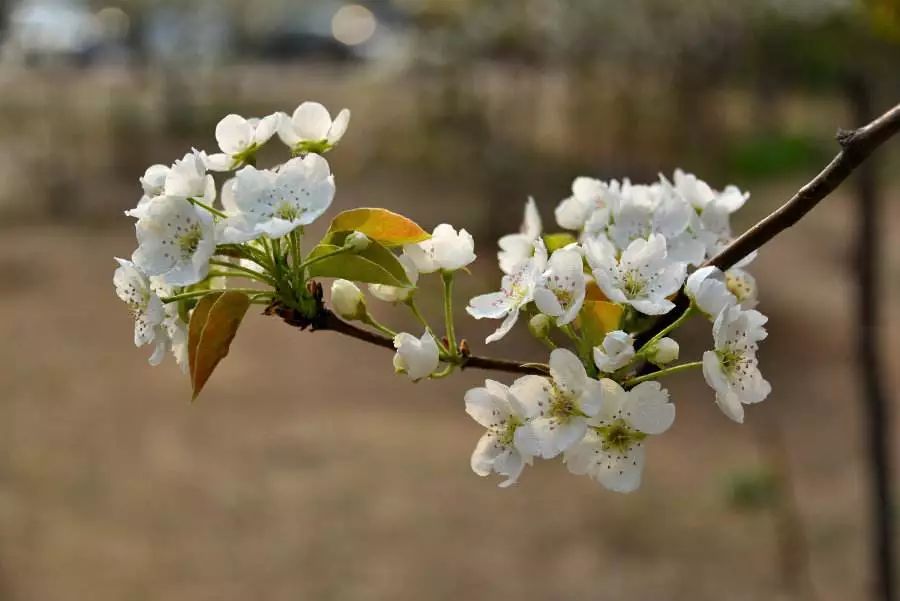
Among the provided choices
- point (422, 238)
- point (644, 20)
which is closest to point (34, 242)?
point (644, 20)

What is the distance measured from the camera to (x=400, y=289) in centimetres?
56

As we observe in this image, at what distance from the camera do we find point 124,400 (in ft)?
13.9

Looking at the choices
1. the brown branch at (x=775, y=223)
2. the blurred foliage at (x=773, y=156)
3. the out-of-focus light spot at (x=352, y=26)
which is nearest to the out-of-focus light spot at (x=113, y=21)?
the out-of-focus light spot at (x=352, y=26)

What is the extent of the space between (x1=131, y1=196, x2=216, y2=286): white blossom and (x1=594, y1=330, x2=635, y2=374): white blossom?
0.20 metres

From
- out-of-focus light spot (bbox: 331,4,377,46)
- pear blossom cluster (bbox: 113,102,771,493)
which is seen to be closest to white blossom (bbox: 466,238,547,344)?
pear blossom cluster (bbox: 113,102,771,493)

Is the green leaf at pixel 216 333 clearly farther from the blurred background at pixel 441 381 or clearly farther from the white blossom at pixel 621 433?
the blurred background at pixel 441 381

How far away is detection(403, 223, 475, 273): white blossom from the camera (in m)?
0.54

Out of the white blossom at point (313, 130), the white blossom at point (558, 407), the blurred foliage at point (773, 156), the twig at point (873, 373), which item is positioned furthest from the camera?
the blurred foliage at point (773, 156)

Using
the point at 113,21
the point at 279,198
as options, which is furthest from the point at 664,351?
the point at 113,21

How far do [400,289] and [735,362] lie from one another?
0.19 m

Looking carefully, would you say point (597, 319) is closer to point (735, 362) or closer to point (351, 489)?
point (735, 362)

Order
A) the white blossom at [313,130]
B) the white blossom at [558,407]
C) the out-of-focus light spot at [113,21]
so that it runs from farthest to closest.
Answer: the out-of-focus light spot at [113,21]
the white blossom at [313,130]
the white blossom at [558,407]

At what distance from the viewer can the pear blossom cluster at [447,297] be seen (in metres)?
0.49

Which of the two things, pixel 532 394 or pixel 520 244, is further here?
pixel 520 244
